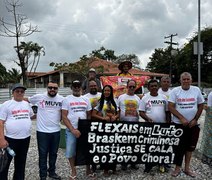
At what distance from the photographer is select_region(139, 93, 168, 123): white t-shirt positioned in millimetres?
5055

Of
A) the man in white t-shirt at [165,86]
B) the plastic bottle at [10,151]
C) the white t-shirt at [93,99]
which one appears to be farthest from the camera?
the man in white t-shirt at [165,86]

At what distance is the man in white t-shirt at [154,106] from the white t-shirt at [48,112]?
1471 millimetres

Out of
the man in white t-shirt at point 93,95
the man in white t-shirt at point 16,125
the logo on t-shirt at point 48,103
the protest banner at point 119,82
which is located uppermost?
the protest banner at point 119,82

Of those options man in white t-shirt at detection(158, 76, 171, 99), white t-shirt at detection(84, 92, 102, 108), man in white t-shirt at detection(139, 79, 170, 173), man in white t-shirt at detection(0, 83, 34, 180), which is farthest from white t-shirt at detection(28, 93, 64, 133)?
man in white t-shirt at detection(158, 76, 171, 99)

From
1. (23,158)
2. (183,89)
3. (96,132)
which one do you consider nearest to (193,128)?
(183,89)

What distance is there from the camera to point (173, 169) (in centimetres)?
547

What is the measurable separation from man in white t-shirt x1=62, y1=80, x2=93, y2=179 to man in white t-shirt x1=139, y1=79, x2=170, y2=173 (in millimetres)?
1004

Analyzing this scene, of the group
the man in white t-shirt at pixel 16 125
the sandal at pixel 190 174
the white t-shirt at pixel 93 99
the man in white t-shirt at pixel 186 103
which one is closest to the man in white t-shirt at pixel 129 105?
the white t-shirt at pixel 93 99

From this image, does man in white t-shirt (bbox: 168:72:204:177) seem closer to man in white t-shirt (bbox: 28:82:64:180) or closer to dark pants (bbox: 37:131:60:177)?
man in white t-shirt (bbox: 28:82:64:180)

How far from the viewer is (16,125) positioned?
4.23 meters

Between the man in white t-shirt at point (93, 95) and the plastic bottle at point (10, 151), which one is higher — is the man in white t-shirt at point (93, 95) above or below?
above

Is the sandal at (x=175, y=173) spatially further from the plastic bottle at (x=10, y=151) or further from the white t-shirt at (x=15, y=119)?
the plastic bottle at (x=10, y=151)

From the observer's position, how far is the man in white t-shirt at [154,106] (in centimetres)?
506

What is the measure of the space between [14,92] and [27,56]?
35.8 meters
